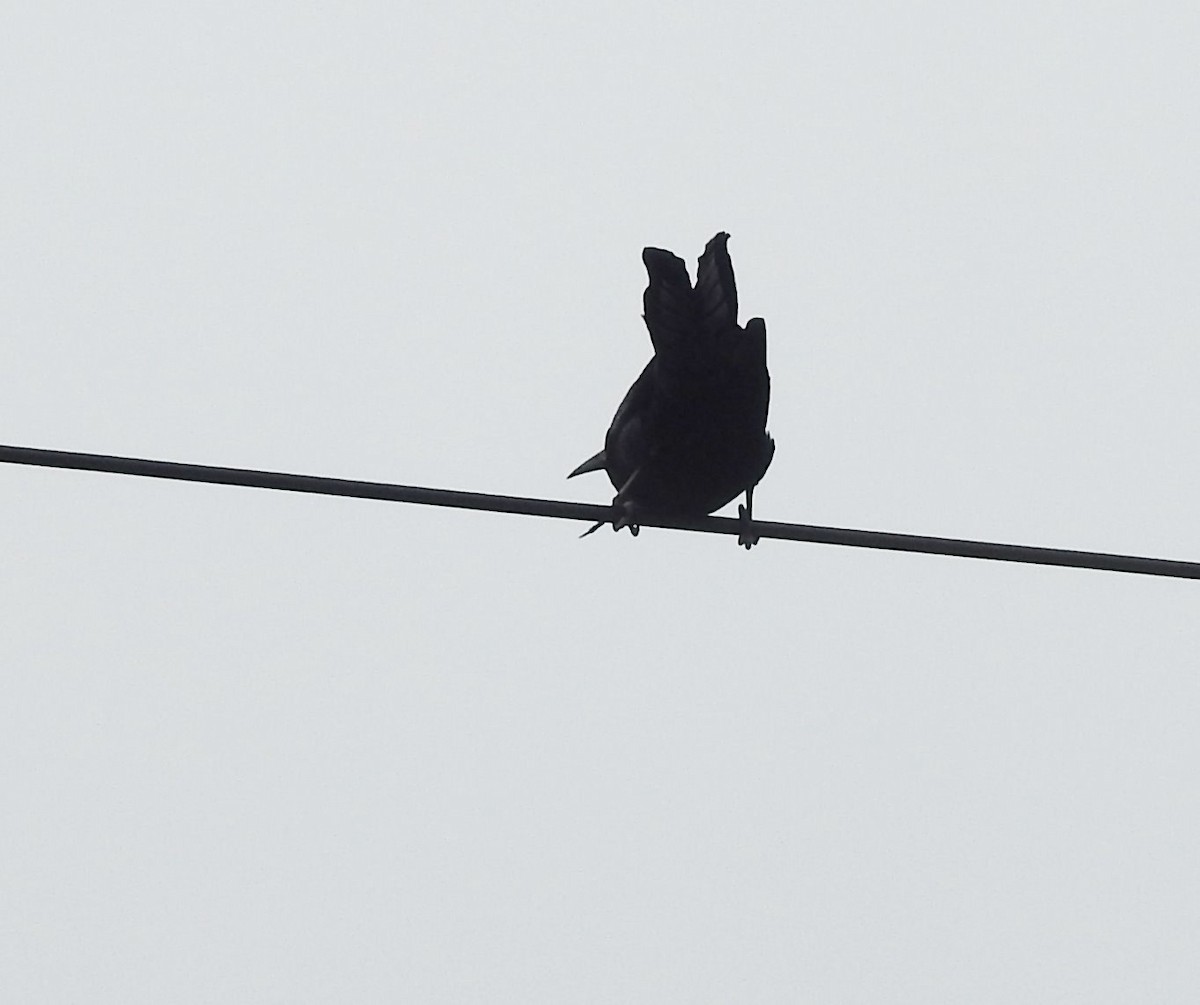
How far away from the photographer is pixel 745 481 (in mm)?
8141

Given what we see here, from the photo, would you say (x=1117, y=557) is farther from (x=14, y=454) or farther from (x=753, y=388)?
(x=14, y=454)

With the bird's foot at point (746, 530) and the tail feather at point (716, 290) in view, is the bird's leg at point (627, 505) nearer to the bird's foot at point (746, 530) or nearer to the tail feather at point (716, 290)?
the bird's foot at point (746, 530)

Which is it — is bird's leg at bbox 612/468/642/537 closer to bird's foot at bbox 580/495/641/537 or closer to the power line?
bird's foot at bbox 580/495/641/537

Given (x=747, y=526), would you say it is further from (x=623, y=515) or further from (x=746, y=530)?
(x=623, y=515)

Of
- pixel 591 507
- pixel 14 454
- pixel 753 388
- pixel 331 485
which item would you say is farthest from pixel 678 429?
pixel 14 454

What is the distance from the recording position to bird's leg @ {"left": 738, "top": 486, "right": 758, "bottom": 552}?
6776mm

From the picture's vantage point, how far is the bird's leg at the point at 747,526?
22.2 feet

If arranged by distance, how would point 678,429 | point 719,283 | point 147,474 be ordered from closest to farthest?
1. point 147,474
2. point 719,283
3. point 678,429

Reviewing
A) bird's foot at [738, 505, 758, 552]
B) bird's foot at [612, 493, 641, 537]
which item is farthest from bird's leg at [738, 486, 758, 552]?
bird's foot at [612, 493, 641, 537]

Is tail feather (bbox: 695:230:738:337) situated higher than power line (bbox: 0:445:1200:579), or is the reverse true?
tail feather (bbox: 695:230:738:337)

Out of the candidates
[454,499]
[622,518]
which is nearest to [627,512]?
[622,518]

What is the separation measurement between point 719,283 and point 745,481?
41.2 inches

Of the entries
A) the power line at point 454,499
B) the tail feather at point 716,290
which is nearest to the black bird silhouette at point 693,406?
the tail feather at point 716,290

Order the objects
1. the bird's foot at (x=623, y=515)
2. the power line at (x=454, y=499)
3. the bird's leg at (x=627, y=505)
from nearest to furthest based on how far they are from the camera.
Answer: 1. the power line at (x=454, y=499)
2. the bird's foot at (x=623, y=515)
3. the bird's leg at (x=627, y=505)
